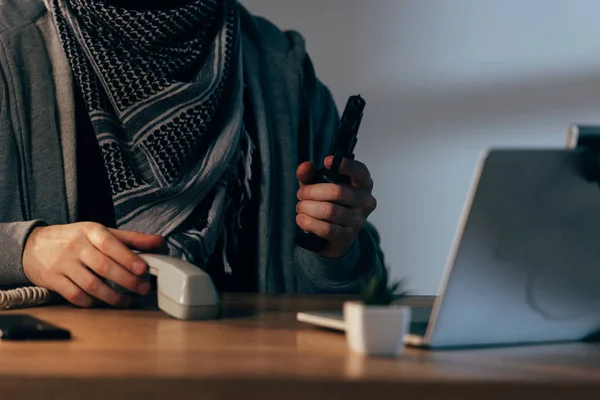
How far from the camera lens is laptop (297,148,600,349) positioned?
69cm

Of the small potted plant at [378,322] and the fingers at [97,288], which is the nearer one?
the small potted plant at [378,322]

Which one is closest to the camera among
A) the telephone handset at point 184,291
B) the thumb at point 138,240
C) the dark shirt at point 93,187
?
the telephone handset at point 184,291

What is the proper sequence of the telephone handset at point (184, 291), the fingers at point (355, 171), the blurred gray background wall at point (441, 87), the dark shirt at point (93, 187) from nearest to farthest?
the telephone handset at point (184, 291) < the fingers at point (355, 171) < the dark shirt at point (93, 187) < the blurred gray background wall at point (441, 87)

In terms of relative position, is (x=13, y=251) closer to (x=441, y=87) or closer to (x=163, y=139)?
(x=163, y=139)

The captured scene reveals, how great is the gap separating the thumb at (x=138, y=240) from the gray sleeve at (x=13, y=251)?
0.55 feet

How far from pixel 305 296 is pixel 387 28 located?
1793 millimetres

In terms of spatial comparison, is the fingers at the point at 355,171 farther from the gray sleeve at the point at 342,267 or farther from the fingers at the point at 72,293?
the fingers at the point at 72,293

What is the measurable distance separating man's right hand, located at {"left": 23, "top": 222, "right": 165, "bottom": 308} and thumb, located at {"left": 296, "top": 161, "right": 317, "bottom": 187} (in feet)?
0.88

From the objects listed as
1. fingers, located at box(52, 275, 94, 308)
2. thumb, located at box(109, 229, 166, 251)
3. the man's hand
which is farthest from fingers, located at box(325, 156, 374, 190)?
fingers, located at box(52, 275, 94, 308)

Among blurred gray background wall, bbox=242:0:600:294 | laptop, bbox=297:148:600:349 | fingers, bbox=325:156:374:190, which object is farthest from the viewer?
blurred gray background wall, bbox=242:0:600:294

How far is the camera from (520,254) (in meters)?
0.73

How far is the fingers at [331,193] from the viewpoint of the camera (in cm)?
125

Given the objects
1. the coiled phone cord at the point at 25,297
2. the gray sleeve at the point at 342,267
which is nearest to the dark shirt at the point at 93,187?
the gray sleeve at the point at 342,267

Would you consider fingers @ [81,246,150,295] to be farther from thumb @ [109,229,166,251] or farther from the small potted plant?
the small potted plant
